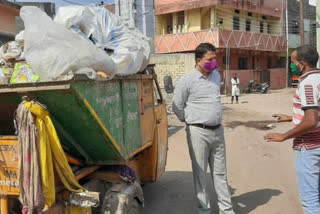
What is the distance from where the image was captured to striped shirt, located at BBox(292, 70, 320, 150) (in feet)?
9.62

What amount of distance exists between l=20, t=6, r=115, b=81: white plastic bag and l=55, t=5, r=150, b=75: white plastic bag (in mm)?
466

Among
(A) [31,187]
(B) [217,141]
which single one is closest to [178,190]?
(B) [217,141]

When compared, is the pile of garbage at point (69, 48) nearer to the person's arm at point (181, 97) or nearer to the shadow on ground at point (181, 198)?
the person's arm at point (181, 97)

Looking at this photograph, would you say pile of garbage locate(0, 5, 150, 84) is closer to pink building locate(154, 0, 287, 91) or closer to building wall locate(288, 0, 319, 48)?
pink building locate(154, 0, 287, 91)

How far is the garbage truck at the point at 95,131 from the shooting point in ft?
8.90

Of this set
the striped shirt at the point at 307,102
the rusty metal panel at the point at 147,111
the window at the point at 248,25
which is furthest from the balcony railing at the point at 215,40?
the striped shirt at the point at 307,102

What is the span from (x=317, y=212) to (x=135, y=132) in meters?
1.89

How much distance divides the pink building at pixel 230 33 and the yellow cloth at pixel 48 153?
22.3 meters

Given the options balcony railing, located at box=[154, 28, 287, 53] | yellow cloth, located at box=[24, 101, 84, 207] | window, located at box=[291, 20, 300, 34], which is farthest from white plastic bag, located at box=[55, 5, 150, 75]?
window, located at box=[291, 20, 300, 34]

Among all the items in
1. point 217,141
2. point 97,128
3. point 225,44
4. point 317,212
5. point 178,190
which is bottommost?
point 178,190

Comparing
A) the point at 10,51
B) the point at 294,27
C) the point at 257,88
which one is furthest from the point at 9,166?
the point at 294,27

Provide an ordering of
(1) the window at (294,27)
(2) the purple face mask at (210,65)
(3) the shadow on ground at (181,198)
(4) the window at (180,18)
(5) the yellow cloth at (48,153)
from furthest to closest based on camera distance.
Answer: (1) the window at (294,27) → (4) the window at (180,18) → (3) the shadow on ground at (181,198) → (2) the purple face mask at (210,65) → (5) the yellow cloth at (48,153)

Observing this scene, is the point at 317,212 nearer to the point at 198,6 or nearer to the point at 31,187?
the point at 31,187

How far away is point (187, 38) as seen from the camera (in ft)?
83.1
